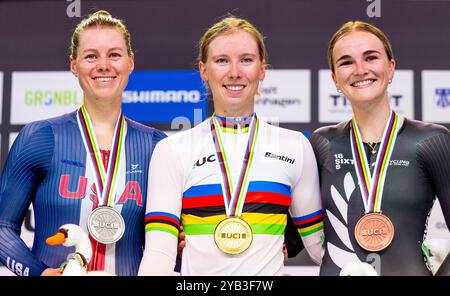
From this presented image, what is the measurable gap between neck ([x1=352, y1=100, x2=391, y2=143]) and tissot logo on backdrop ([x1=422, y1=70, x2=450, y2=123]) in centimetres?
251

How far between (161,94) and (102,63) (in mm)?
2277

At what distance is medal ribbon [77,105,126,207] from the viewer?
2475 mm

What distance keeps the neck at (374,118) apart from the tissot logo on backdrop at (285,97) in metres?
2.31

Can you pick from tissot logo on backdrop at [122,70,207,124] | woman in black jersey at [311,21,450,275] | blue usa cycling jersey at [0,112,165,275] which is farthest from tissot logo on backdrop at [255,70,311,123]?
blue usa cycling jersey at [0,112,165,275]

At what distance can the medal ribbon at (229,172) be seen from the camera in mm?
2311

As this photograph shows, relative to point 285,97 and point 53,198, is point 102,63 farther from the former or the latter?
point 285,97

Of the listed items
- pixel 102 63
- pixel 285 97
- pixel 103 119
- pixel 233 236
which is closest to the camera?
pixel 233 236

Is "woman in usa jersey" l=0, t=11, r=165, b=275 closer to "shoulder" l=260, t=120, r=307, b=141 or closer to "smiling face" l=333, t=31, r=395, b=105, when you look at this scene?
"shoulder" l=260, t=120, r=307, b=141

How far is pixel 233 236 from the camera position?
2242 millimetres

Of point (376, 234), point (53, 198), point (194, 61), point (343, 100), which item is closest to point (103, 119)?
→ point (53, 198)

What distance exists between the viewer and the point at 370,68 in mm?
2430

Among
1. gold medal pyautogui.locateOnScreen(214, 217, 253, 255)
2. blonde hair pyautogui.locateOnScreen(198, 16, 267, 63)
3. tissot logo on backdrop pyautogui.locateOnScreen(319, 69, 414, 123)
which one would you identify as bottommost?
gold medal pyautogui.locateOnScreen(214, 217, 253, 255)

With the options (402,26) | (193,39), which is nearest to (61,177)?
(193,39)

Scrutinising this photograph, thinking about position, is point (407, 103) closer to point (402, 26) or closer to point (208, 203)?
point (402, 26)
